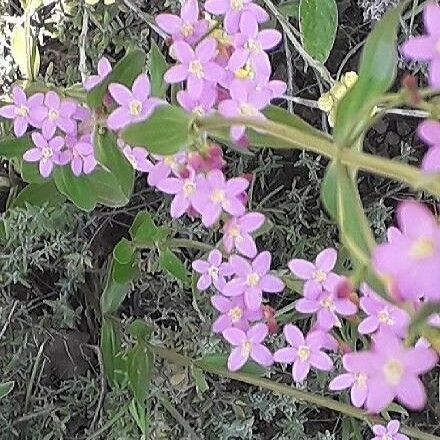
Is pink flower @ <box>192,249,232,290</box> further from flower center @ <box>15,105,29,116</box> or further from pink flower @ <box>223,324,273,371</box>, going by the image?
flower center @ <box>15,105,29,116</box>

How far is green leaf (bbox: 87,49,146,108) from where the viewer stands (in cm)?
77

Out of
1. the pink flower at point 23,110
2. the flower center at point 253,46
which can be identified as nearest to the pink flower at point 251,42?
the flower center at point 253,46

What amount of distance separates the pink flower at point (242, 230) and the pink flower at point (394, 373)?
35 centimetres

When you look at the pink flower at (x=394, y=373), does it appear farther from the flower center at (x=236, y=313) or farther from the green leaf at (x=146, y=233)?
the green leaf at (x=146, y=233)

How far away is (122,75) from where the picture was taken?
2.56ft

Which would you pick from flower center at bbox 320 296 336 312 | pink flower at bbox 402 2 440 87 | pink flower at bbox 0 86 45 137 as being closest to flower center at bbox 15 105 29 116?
pink flower at bbox 0 86 45 137

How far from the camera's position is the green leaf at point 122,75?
0.77 m

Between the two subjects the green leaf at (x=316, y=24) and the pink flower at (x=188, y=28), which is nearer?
the pink flower at (x=188, y=28)

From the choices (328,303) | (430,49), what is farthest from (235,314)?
(430,49)

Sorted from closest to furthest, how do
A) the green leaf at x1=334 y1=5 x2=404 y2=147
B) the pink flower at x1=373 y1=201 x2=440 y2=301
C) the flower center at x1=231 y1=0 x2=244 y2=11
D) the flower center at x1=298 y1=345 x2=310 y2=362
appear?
the pink flower at x1=373 y1=201 x2=440 y2=301 → the green leaf at x1=334 y1=5 x2=404 y2=147 → the flower center at x1=231 y1=0 x2=244 y2=11 → the flower center at x1=298 y1=345 x2=310 y2=362

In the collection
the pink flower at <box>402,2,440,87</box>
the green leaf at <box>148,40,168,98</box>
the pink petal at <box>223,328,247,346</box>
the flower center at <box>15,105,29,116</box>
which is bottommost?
the pink petal at <box>223,328,247,346</box>

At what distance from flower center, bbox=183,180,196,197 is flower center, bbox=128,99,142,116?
0.07 metres

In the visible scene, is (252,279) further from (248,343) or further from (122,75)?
(122,75)

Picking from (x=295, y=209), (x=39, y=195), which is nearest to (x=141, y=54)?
(x=39, y=195)
